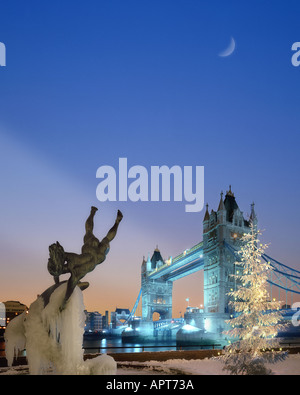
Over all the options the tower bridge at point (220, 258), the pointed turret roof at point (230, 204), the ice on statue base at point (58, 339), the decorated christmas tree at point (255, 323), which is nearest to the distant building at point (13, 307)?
the tower bridge at point (220, 258)

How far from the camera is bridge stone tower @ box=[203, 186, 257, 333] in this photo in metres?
71.6

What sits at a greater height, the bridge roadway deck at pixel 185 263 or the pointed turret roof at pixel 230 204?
the pointed turret roof at pixel 230 204

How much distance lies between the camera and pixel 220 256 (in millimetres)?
77000

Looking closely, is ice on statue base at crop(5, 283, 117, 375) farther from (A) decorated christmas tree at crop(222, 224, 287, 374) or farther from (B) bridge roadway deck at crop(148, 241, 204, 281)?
(B) bridge roadway deck at crop(148, 241, 204, 281)

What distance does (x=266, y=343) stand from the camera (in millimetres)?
19125

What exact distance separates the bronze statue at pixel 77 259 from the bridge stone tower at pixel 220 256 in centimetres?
6118

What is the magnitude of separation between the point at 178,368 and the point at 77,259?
11.0 meters

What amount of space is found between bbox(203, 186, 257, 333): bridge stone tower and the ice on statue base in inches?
2394

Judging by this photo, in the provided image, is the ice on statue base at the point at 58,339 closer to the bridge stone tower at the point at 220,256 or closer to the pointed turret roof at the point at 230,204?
the bridge stone tower at the point at 220,256

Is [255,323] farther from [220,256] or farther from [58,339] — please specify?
[220,256]

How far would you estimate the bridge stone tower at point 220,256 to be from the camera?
71.6 metres

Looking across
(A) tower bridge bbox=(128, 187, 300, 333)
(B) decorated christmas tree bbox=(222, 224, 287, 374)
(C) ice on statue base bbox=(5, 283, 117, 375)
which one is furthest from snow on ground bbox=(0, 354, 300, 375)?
(A) tower bridge bbox=(128, 187, 300, 333)

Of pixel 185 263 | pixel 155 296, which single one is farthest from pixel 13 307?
pixel 185 263
